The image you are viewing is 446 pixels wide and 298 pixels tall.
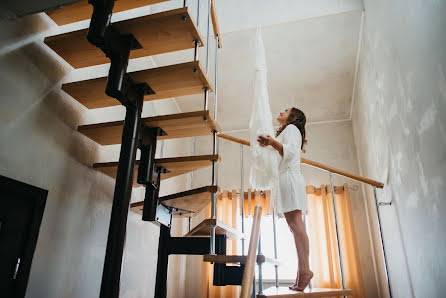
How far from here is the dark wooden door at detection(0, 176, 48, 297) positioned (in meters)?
1.58

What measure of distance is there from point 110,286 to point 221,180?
3247mm

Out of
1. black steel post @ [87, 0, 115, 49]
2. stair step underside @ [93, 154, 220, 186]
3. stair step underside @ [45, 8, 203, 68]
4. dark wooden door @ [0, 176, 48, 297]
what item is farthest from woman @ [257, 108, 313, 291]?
dark wooden door @ [0, 176, 48, 297]

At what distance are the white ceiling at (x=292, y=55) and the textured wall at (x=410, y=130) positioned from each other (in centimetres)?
34

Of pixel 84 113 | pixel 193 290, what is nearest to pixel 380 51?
pixel 84 113

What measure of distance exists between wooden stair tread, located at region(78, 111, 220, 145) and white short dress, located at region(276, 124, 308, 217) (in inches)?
18.8

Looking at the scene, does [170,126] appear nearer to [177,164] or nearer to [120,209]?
[177,164]

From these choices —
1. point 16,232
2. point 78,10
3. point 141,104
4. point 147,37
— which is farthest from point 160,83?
point 16,232

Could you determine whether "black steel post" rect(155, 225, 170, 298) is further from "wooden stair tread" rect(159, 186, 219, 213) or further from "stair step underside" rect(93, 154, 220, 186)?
"stair step underside" rect(93, 154, 220, 186)

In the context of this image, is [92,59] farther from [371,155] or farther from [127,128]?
[371,155]

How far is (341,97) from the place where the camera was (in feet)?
13.8

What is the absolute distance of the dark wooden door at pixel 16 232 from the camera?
62.3 inches

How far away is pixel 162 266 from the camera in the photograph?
7.72 ft

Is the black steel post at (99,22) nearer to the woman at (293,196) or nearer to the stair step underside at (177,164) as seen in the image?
the stair step underside at (177,164)

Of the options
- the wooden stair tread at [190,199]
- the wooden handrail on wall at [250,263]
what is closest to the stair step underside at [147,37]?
the wooden stair tread at [190,199]
